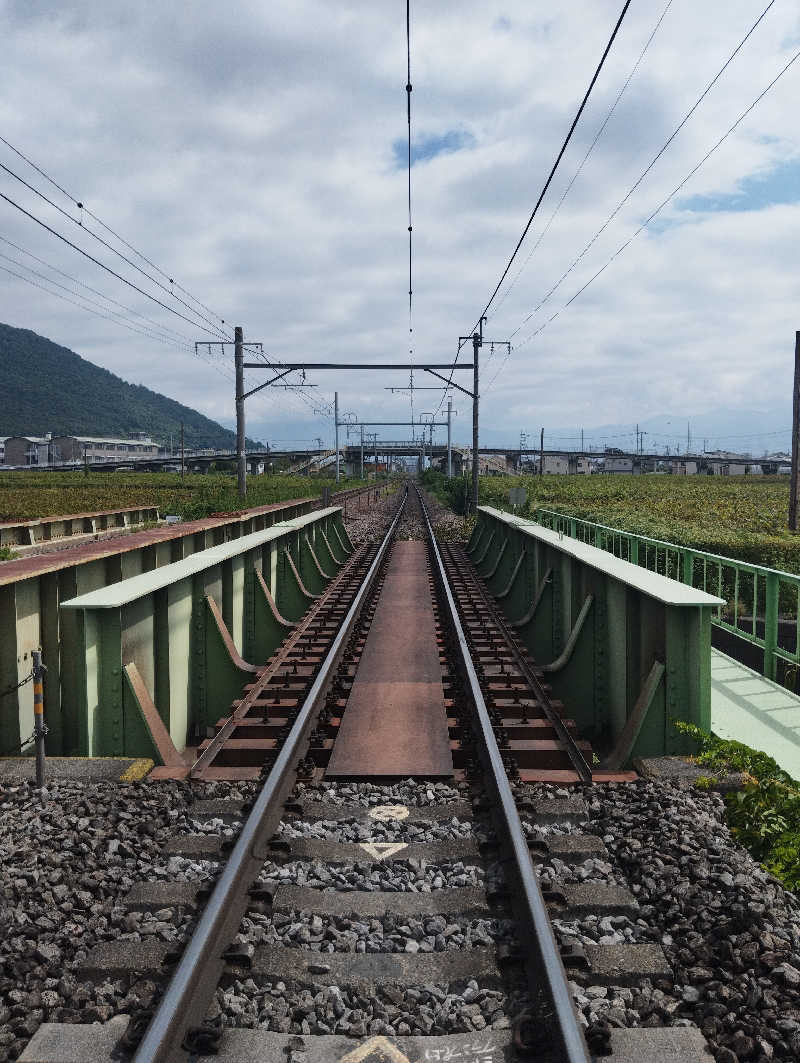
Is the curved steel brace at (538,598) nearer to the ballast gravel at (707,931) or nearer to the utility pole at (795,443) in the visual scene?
the ballast gravel at (707,931)

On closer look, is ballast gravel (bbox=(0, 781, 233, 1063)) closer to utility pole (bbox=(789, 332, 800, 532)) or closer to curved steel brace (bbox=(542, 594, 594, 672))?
curved steel brace (bbox=(542, 594, 594, 672))

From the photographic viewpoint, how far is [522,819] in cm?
462

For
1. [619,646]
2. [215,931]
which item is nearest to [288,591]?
[619,646]

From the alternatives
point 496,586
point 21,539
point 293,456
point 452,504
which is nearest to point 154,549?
point 496,586

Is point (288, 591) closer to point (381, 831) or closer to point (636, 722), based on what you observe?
point (636, 722)

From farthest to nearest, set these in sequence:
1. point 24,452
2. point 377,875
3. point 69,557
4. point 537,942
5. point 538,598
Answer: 1. point 24,452
2. point 538,598
3. point 69,557
4. point 377,875
5. point 537,942

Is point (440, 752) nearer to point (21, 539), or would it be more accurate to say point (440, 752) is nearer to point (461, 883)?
point (461, 883)

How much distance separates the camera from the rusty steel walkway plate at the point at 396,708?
5617 millimetres

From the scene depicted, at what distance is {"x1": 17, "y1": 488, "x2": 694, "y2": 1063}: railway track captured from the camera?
2.84 meters

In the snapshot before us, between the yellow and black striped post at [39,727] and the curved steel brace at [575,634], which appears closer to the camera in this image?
the yellow and black striped post at [39,727]

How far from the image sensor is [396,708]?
7.02 m

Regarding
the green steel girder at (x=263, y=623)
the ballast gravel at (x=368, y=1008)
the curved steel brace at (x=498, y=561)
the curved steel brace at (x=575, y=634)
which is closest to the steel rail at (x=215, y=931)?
the ballast gravel at (x=368, y=1008)

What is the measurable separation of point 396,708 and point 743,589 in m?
7.55

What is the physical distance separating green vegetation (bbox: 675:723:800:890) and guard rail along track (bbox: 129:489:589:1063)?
1.06m
